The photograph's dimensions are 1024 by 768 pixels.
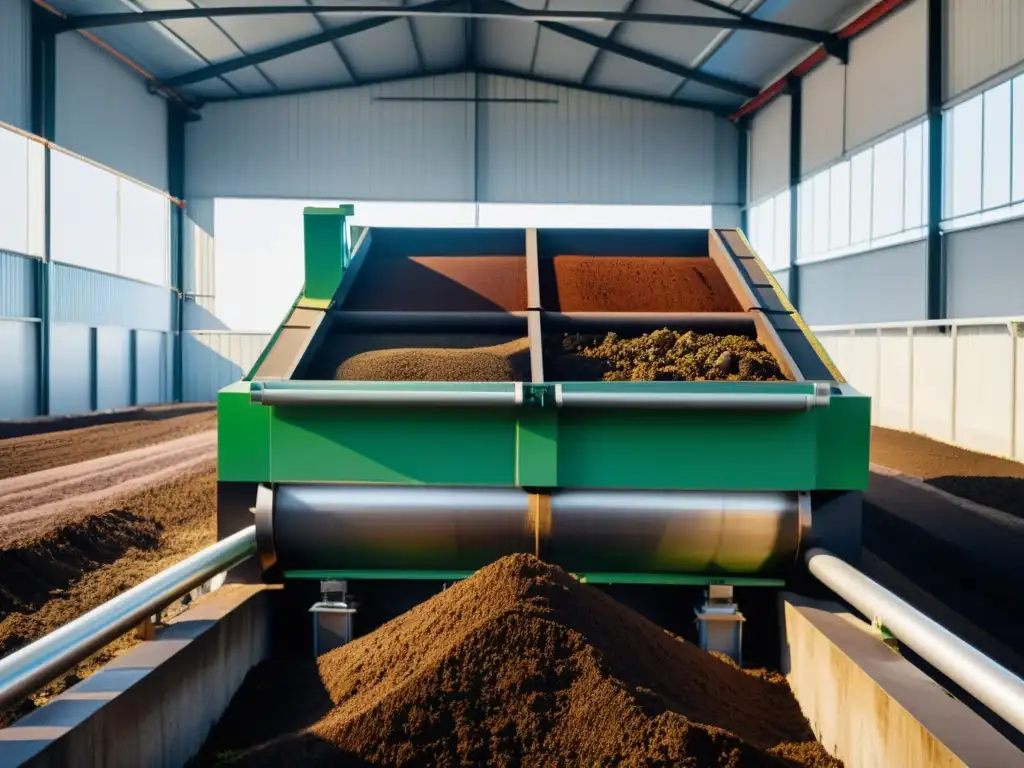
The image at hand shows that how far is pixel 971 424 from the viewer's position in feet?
36.1

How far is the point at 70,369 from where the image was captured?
1777 cm

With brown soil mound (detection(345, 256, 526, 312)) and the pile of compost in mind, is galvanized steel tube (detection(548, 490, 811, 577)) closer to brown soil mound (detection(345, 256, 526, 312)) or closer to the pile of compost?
the pile of compost

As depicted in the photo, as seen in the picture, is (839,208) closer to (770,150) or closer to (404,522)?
(770,150)

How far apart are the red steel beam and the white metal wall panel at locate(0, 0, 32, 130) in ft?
49.3

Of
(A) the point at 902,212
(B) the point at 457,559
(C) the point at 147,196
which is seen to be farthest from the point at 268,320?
(B) the point at 457,559

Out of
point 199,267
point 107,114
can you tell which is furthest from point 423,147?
point 107,114

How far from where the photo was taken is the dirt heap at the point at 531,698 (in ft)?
7.26

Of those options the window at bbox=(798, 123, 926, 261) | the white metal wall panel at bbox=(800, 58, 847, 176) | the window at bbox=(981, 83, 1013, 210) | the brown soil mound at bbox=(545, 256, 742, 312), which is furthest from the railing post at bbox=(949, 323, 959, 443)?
the brown soil mound at bbox=(545, 256, 742, 312)

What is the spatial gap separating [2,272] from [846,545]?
51.4 feet

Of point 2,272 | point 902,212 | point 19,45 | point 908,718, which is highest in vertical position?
point 19,45

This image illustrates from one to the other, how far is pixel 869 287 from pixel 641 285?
13630mm

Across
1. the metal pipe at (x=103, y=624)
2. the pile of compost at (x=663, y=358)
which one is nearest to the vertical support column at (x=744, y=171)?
the pile of compost at (x=663, y=358)

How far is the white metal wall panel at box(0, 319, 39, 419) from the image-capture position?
50.6 ft

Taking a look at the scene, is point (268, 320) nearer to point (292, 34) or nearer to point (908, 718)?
point (292, 34)
